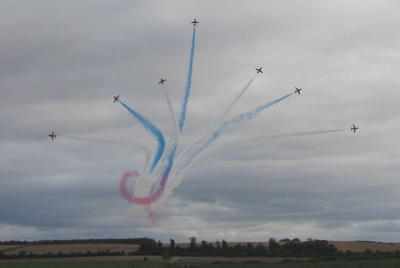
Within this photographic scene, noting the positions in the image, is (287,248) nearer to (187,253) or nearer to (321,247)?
(321,247)

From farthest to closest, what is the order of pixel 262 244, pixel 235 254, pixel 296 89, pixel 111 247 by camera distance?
pixel 262 244 → pixel 111 247 → pixel 235 254 → pixel 296 89

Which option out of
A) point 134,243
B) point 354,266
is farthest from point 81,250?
point 354,266

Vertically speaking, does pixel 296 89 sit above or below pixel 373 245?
above

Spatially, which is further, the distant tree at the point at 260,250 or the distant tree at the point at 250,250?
the distant tree at the point at 250,250

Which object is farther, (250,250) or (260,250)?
(260,250)

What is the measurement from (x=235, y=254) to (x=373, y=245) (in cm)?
4142

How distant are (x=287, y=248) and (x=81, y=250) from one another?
5449 centimetres

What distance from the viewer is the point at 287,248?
152 metres

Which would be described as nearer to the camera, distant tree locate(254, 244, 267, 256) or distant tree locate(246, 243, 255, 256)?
distant tree locate(254, 244, 267, 256)

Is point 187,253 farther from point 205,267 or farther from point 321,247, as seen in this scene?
point 205,267

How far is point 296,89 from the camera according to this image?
86.8m

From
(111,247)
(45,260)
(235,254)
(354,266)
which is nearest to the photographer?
(354,266)

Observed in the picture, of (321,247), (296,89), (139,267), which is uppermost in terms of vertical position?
(296,89)

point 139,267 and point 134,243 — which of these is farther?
point 134,243
